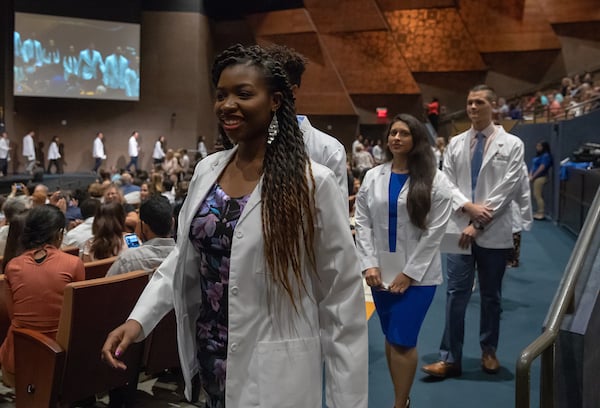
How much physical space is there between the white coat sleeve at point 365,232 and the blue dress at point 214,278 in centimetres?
150

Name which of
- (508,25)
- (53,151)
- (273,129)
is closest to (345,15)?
(508,25)

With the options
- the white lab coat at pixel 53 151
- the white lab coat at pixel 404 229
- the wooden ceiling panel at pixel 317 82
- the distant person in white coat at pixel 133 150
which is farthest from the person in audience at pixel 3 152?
the white lab coat at pixel 404 229

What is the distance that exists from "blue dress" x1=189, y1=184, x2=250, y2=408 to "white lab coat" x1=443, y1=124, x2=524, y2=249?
2357 mm

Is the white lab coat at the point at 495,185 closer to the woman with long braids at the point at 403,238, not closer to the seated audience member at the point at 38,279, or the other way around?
the woman with long braids at the point at 403,238

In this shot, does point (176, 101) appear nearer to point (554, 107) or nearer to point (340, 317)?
point (554, 107)

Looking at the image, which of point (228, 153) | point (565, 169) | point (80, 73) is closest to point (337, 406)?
point (228, 153)

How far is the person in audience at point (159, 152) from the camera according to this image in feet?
63.8

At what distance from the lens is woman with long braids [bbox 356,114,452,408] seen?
2967 mm

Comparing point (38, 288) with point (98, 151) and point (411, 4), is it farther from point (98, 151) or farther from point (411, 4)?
point (411, 4)

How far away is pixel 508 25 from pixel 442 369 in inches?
740

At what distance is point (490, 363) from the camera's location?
12.2ft

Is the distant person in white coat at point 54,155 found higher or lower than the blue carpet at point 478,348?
higher

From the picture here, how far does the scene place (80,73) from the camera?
19.2 m

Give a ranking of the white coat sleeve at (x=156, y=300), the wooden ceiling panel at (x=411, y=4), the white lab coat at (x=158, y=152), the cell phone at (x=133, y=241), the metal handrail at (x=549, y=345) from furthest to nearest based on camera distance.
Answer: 1. the wooden ceiling panel at (x=411, y=4)
2. the white lab coat at (x=158, y=152)
3. the cell phone at (x=133, y=241)
4. the metal handrail at (x=549, y=345)
5. the white coat sleeve at (x=156, y=300)
